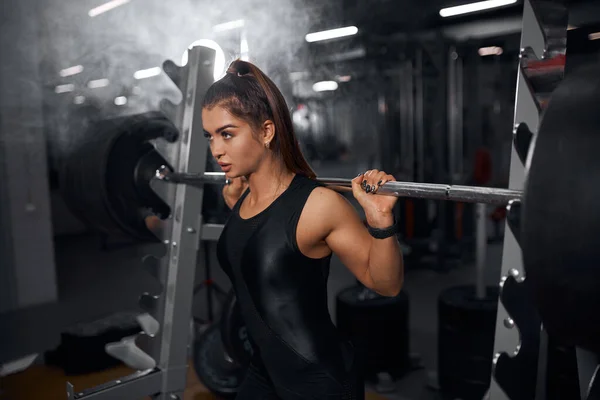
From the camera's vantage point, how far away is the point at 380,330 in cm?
257

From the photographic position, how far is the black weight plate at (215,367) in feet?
7.77

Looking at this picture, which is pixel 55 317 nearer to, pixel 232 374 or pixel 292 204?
pixel 232 374

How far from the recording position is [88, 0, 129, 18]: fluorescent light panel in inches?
94.6

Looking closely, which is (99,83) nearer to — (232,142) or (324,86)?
(232,142)

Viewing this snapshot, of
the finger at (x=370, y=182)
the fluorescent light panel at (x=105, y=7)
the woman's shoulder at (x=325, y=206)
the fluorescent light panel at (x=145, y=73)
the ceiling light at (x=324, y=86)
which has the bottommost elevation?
the woman's shoulder at (x=325, y=206)

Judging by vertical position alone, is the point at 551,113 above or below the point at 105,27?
below

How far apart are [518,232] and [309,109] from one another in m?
4.84

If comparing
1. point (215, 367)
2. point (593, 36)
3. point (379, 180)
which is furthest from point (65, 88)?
point (593, 36)

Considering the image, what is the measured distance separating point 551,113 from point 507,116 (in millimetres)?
5213

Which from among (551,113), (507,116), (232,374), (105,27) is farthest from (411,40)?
(551,113)

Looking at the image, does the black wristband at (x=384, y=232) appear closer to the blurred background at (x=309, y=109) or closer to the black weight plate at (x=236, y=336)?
the blurred background at (x=309, y=109)

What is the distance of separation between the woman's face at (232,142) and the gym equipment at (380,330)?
1.58 m

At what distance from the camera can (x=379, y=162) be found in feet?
17.3

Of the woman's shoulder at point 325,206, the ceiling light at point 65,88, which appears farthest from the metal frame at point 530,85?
the ceiling light at point 65,88
